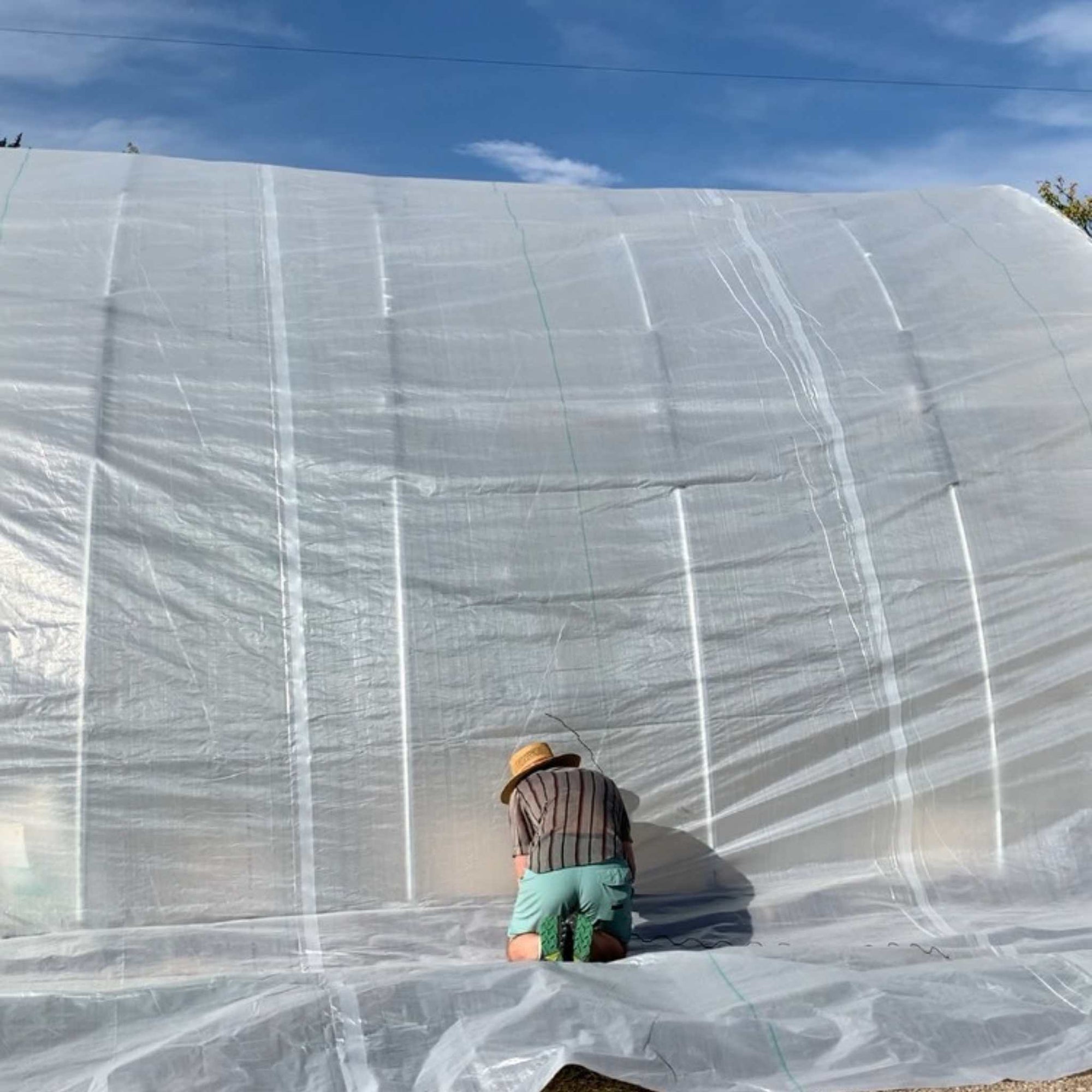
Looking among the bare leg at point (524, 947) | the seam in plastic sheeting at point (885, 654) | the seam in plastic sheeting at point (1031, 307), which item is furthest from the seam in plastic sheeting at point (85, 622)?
the seam in plastic sheeting at point (1031, 307)

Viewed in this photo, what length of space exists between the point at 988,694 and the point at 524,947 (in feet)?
7.85

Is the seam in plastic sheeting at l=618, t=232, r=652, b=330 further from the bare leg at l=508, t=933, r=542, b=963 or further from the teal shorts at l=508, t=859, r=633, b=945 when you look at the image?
the bare leg at l=508, t=933, r=542, b=963

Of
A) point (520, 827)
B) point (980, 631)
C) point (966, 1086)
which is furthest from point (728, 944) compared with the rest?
point (980, 631)

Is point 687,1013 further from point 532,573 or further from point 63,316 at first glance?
point 63,316

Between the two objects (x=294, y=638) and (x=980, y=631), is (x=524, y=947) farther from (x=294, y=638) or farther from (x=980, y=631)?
(x=980, y=631)

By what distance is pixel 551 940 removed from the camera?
4.93m

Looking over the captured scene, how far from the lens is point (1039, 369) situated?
6.72m

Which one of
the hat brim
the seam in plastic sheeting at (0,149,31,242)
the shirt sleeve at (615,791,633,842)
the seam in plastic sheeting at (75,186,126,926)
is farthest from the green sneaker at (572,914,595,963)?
the seam in plastic sheeting at (0,149,31,242)

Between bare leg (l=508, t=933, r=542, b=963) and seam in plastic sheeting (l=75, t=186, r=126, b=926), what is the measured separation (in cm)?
163

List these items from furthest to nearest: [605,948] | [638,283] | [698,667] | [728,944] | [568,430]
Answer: [638,283] < [568,430] < [698,667] < [728,944] < [605,948]

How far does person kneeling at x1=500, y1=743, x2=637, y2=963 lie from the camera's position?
4965 millimetres

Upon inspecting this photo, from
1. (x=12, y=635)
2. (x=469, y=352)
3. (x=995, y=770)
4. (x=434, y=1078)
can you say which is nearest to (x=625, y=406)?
(x=469, y=352)

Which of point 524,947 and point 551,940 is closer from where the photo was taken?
point 551,940

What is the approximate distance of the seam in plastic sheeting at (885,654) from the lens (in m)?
5.80
